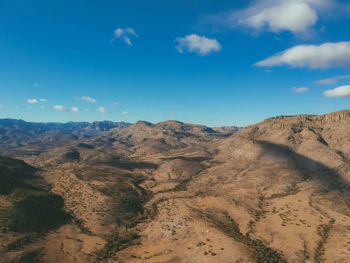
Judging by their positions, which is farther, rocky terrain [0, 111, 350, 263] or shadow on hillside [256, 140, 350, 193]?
shadow on hillside [256, 140, 350, 193]

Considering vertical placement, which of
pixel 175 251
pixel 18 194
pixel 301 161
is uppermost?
pixel 301 161

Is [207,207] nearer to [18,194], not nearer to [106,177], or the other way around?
[106,177]

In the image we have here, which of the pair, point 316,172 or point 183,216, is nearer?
point 183,216

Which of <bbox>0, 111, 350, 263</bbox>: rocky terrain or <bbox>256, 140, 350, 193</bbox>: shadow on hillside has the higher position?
<bbox>256, 140, 350, 193</bbox>: shadow on hillside

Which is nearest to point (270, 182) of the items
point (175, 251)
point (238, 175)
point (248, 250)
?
point (238, 175)

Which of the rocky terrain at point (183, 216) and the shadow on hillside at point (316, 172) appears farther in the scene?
the shadow on hillside at point (316, 172)

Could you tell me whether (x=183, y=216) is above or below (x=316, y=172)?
below

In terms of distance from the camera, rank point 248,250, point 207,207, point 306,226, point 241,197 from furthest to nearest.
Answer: point 241,197
point 207,207
point 306,226
point 248,250

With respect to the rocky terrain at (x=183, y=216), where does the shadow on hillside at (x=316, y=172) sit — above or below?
above
